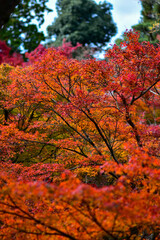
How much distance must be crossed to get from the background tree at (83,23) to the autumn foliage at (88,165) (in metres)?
18.6

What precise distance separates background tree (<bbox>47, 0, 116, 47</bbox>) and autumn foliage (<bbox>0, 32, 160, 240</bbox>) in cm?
1862

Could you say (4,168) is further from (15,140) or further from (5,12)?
(5,12)

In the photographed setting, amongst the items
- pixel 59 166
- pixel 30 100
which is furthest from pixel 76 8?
pixel 59 166

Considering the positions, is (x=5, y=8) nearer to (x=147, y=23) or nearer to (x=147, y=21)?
(x=147, y=23)

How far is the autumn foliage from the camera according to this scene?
2.27 metres

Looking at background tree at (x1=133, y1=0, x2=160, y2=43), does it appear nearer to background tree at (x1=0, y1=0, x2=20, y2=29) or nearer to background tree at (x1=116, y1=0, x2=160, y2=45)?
background tree at (x1=116, y1=0, x2=160, y2=45)

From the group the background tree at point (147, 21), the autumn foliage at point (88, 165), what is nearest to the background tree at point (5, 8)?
the autumn foliage at point (88, 165)

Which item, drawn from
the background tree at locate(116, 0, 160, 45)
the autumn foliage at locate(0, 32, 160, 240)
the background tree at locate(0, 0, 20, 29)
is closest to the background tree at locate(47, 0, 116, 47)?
the background tree at locate(116, 0, 160, 45)

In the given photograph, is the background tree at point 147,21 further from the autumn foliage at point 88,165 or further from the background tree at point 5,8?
the background tree at point 5,8

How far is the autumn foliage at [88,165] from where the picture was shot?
2273 millimetres

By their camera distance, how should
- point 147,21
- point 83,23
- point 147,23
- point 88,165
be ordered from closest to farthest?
1. point 88,165
2. point 147,23
3. point 147,21
4. point 83,23

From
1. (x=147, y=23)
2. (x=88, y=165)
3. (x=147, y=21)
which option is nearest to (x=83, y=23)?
(x=147, y=21)

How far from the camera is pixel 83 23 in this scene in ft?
83.0

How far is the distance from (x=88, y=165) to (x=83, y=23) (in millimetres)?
23314
